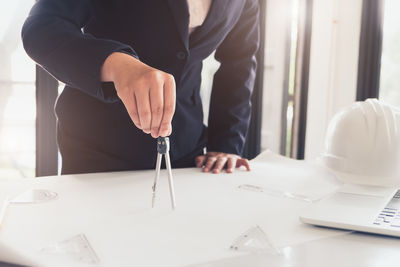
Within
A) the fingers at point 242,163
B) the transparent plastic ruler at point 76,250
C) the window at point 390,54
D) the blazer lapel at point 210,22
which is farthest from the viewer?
the window at point 390,54

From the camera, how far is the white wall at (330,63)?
2.67 m

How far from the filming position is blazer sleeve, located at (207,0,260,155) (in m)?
1.23

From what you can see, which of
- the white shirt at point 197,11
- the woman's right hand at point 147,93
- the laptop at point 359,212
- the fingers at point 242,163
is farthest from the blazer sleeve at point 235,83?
the woman's right hand at point 147,93

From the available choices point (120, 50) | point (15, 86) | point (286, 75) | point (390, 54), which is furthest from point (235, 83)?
point (286, 75)

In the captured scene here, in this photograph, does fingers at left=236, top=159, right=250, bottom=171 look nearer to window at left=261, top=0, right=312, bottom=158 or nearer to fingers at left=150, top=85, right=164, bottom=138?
fingers at left=150, top=85, right=164, bottom=138

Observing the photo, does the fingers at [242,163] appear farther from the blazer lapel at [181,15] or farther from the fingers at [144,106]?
the fingers at [144,106]

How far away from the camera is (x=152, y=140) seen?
1012 mm

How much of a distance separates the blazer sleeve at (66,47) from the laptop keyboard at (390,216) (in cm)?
48

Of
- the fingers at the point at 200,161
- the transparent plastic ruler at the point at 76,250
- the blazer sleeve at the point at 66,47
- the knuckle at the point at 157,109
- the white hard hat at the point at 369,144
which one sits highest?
the blazer sleeve at the point at 66,47

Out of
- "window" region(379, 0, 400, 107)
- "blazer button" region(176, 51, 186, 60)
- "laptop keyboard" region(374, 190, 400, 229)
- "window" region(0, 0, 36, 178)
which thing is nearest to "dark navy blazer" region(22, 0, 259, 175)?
"blazer button" region(176, 51, 186, 60)

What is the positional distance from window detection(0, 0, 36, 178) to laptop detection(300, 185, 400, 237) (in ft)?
5.01

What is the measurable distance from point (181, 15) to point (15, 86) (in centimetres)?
125

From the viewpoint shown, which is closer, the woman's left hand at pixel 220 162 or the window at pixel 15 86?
the woman's left hand at pixel 220 162

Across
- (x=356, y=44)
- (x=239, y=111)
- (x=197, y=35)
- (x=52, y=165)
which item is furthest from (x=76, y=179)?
(x=356, y=44)
